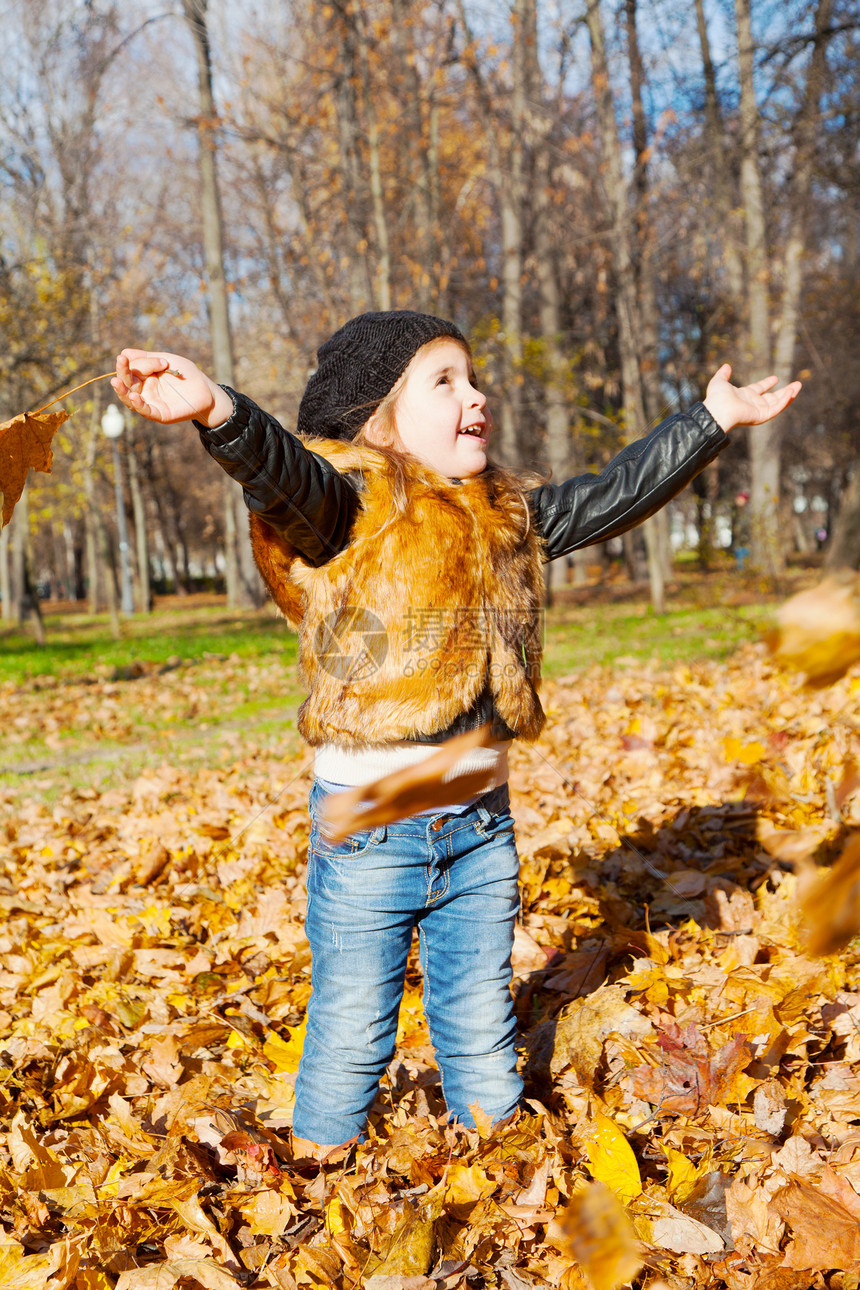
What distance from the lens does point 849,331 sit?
1786 cm

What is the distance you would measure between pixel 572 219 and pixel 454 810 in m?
16.9

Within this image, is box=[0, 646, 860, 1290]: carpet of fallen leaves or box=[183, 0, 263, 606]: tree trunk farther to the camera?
box=[183, 0, 263, 606]: tree trunk

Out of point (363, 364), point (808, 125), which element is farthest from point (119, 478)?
point (363, 364)

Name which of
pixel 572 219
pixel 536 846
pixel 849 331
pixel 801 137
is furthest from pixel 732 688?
pixel 849 331

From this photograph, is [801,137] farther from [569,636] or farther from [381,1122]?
[381,1122]

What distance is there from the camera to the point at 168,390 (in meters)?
1.67

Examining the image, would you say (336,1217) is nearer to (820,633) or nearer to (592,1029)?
(592,1029)

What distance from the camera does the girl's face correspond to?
79.3 inches

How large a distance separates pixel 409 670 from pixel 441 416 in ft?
1.76

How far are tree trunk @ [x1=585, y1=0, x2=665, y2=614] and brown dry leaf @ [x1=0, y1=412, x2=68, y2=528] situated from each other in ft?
36.5

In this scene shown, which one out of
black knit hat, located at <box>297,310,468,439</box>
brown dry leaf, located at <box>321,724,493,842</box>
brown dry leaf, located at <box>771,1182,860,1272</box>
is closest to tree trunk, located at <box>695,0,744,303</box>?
black knit hat, located at <box>297,310,468,439</box>

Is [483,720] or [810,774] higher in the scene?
[483,720]

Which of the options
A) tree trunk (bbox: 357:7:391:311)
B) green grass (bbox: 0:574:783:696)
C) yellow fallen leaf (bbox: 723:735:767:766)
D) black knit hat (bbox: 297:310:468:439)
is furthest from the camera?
tree trunk (bbox: 357:7:391:311)

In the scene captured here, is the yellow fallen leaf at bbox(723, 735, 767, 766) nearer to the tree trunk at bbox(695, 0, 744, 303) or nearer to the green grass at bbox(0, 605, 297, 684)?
the tree trunk at bbox(695, 0, 744, 303)
